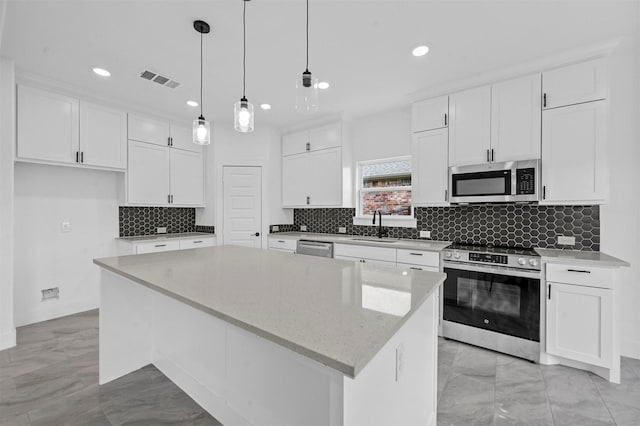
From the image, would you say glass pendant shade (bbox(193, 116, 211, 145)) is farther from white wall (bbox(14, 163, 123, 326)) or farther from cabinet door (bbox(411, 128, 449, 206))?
white wall (bbox(14, 163, 123, 326))

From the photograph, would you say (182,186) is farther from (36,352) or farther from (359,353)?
(359,353)

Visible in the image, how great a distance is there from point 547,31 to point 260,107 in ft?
10.2

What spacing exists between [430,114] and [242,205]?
3068mm

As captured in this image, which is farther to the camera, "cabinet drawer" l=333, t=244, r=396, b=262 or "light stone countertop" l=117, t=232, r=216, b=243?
"light stone countertop" l=117, t=232, r=216, b=243

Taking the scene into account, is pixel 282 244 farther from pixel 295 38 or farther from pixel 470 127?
pixel 470 127

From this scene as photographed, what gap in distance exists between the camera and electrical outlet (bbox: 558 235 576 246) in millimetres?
2705

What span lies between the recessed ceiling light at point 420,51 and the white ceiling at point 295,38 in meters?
0.06

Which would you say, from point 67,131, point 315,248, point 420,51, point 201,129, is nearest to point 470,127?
point 420,51

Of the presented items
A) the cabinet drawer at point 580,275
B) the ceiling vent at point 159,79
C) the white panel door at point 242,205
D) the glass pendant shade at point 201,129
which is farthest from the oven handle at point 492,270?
the ceiling vent at point 159,79

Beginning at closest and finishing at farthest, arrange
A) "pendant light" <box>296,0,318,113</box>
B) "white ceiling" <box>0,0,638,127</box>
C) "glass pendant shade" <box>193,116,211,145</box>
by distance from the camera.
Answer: "pendant light" <box>296,0,318,113</box>
"white ceiling" <box>0,0,638,127</box>
"glass pendant shade" <box>193,116,211,145</box>

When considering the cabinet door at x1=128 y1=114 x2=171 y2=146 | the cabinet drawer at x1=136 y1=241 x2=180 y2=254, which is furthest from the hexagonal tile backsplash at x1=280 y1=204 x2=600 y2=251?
the cabinet door at x1=128 y1=114 x2=171 y2=146

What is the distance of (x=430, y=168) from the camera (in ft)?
10.6

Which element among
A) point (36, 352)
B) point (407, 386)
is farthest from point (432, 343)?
point (36, 352)

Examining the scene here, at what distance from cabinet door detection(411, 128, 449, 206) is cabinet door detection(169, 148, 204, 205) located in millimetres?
3378
